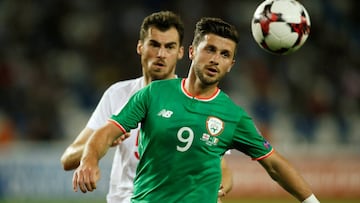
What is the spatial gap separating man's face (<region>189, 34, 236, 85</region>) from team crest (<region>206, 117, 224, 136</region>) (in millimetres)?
242

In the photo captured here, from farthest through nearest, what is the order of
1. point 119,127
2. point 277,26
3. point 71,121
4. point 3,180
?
point 71,121 → point 3,180 → point 277,26 → point 119,127

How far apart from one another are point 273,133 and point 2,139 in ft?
16.8

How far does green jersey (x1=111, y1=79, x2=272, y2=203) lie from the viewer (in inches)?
196

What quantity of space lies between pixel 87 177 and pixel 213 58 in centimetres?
117

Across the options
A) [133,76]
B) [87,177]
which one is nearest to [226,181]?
[87,177]

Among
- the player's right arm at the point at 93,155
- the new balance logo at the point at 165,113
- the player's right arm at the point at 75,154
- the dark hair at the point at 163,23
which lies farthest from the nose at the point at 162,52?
the player's right arm at the point at 93,155

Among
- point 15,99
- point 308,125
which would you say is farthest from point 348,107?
point 15,99

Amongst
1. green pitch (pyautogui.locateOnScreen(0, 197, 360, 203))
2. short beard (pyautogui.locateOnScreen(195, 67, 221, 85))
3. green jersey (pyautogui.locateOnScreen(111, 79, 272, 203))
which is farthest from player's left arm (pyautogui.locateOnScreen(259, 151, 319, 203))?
green pitch (pyautogui.locateOnScreen(0, 197, 360, 203))

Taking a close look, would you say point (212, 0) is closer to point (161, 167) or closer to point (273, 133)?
point (273, 133)

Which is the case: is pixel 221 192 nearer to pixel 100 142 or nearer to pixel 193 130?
pixel 193 130

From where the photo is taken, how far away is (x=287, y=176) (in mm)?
5191

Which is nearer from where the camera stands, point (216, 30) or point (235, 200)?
point (216, 30)

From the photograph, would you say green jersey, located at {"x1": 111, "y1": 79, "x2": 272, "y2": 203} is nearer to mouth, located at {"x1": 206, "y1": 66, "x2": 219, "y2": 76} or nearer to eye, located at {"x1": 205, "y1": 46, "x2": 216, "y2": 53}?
mouth, located at {"x1": 206, "y1": 66, "x2": 219, "y2": 76}

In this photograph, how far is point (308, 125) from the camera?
15289 mm
